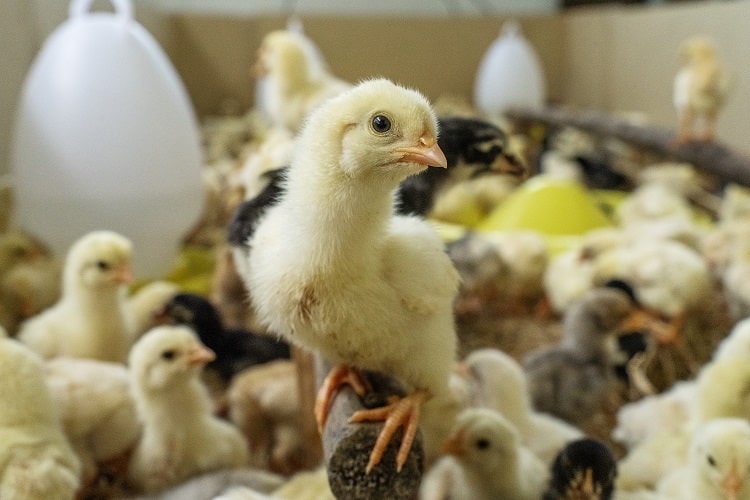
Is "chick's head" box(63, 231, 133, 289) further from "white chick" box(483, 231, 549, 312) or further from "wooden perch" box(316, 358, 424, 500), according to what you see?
"white chick" box(483, 231, 549, 312)

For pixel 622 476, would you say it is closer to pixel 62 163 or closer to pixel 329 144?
pixel 329 144

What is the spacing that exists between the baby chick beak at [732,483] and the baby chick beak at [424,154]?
2.25 feet

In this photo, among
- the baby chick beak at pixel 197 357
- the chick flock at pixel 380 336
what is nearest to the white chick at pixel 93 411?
the chick flock at pixel 380 336

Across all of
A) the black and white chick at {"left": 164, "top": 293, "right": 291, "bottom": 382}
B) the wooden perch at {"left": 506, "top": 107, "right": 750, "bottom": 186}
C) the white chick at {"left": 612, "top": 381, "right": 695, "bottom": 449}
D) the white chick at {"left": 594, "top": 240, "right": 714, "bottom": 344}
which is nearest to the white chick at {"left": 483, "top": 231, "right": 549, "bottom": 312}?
the white chick at {"left": 594, "top": 240, "right": 714, "bottom": 344}

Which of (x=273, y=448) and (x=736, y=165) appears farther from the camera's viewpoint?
(x=736, y=165)

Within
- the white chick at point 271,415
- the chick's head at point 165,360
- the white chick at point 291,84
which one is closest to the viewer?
the chick's head at point 165,360

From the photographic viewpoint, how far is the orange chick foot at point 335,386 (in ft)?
2.85

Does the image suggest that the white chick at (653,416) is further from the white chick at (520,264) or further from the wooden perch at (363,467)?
the wooden perch at (363,467)

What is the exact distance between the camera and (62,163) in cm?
181

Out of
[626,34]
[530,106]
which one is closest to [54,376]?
[530,106]

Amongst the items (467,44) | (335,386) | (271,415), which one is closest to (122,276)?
(271,415)

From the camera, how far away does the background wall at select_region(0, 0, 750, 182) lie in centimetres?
382

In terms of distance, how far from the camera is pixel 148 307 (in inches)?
70.2

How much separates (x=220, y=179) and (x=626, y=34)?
3.14m
